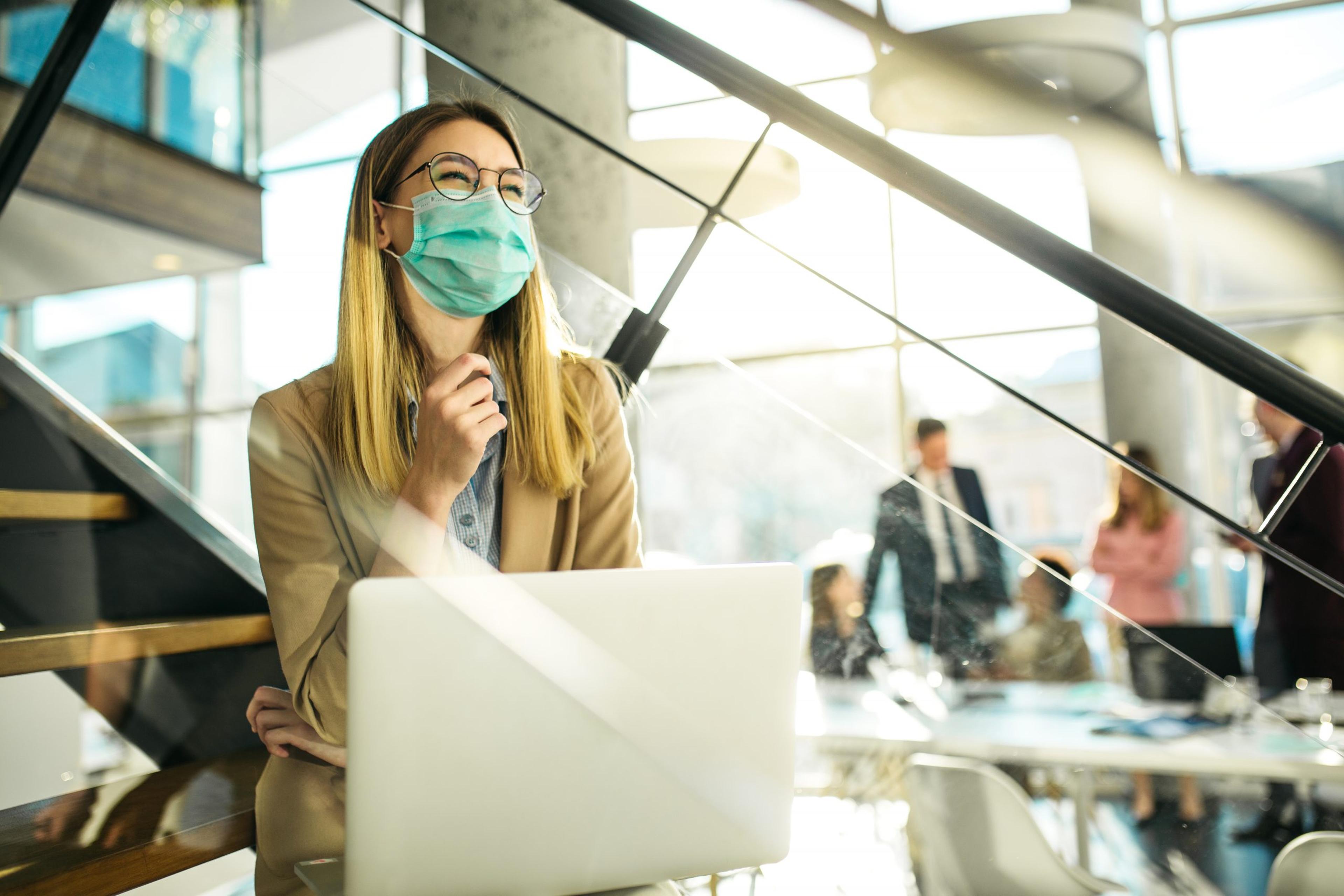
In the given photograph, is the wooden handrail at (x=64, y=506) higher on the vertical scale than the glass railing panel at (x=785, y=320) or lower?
lower

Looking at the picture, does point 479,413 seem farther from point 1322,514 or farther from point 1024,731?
point 1322,514

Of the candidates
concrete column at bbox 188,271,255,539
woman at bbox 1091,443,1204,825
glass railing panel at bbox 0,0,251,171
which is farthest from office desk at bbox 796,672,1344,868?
woman at bbox 1091,443,1204,825

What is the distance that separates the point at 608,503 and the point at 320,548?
34cm

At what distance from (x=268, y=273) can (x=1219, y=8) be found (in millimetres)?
5086

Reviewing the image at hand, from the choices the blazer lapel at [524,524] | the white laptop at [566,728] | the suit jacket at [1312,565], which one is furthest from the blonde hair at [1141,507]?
the white laptop at [566,728]

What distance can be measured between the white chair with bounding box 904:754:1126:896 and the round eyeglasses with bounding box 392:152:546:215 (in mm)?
850

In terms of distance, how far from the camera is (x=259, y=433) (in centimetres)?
102

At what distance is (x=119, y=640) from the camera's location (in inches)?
44.2


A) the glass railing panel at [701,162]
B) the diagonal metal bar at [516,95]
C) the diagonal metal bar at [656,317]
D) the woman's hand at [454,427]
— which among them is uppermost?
the glass railing panel at [701,162]

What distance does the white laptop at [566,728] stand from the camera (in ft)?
1.98

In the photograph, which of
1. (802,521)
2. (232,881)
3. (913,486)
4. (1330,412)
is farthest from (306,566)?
(1330,412)

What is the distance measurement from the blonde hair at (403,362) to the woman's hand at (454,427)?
133mm

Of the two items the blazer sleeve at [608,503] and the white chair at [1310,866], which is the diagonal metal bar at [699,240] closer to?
the blazer sleeve at [608,503]

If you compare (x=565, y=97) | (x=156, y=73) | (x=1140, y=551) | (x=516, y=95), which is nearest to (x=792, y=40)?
(x=1140, y=551)
